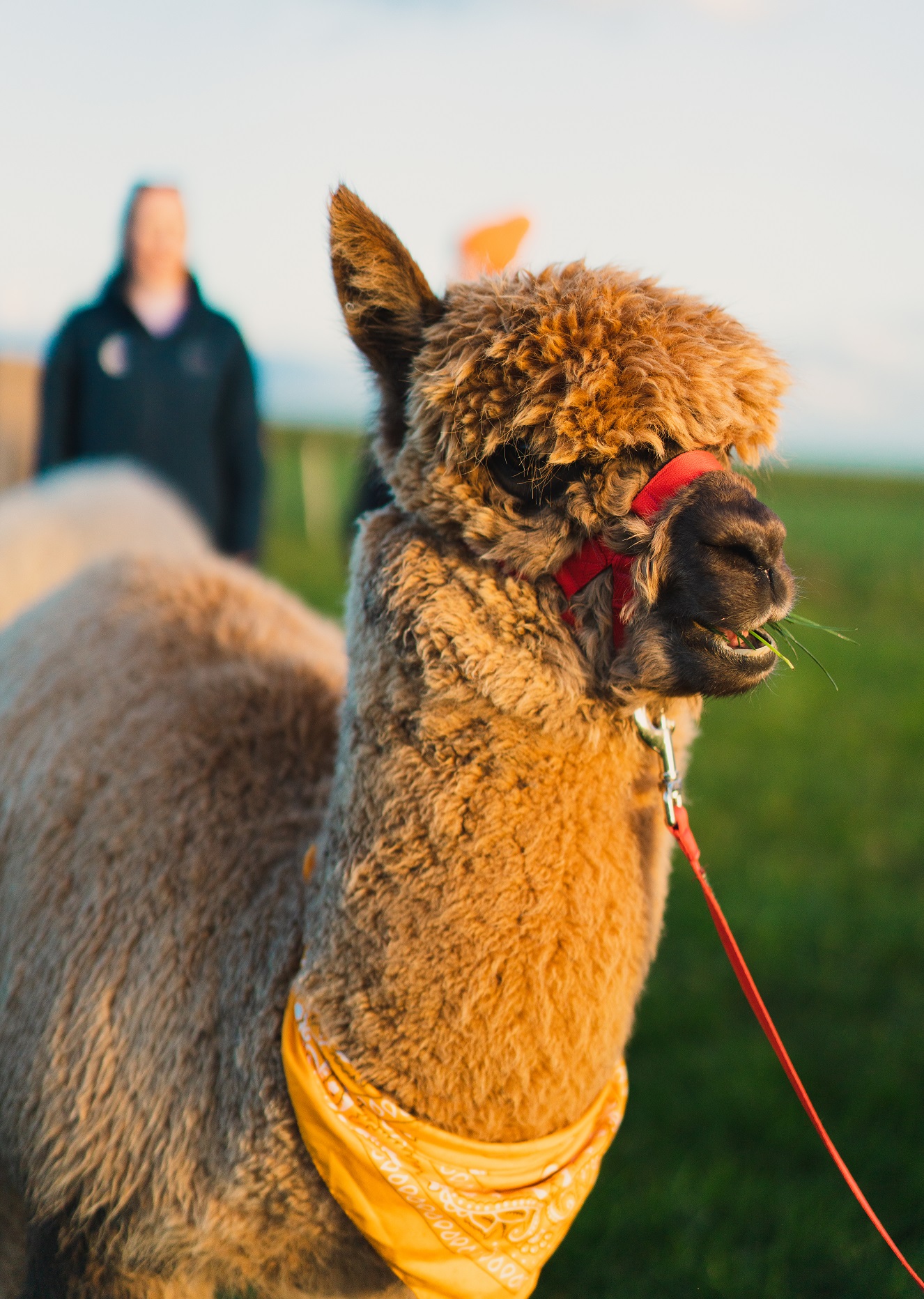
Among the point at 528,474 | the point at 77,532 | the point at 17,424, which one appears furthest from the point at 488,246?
the point at 17,424

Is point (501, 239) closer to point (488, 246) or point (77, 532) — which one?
point (488, 246)

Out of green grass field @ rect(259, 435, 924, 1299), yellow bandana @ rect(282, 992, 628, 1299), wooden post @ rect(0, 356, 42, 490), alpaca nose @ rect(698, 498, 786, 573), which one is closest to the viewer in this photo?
alpaca nose @ rect(698, 498, 786, 573)

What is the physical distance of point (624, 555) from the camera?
55.7 inches

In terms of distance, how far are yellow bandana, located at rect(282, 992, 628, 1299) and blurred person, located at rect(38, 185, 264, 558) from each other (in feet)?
8.96

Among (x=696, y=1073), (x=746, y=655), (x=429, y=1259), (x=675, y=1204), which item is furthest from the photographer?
(x=696, y=1073)

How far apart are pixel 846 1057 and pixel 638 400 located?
8.76 ft

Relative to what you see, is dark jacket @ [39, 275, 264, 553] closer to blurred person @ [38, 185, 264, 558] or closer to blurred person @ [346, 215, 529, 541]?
blurred person @ [38, 185, 264, 558]

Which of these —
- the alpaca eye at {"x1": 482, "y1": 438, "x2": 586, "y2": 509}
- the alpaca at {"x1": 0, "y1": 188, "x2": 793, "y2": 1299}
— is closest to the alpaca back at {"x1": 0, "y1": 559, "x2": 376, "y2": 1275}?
the alpaca at {"x1": 0, "y1": 188, "x2": 793, "y2": 1299}

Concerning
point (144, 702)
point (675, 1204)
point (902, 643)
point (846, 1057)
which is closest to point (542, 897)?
point (144, 702)

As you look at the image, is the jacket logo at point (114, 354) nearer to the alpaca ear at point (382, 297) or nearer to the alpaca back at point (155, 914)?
the alpaca back at point (155, 914)

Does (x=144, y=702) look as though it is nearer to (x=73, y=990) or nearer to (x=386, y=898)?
(x=73, y=990)

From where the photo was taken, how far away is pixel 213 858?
1907mm

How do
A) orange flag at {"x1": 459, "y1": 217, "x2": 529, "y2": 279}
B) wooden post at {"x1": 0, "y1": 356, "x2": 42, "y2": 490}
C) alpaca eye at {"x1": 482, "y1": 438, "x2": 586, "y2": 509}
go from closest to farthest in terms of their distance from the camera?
alpaca eye at {"x1": 482, "y1": 438, "x2": 586, "y2": 509} → orange flag at {"x1": 459, "y1": 217, "x2": 529, "y2": 279} → wooden post at {"x1": 0, "y1": 356, "x2": 42, "y2": 490}

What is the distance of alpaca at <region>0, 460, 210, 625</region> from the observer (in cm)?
318
